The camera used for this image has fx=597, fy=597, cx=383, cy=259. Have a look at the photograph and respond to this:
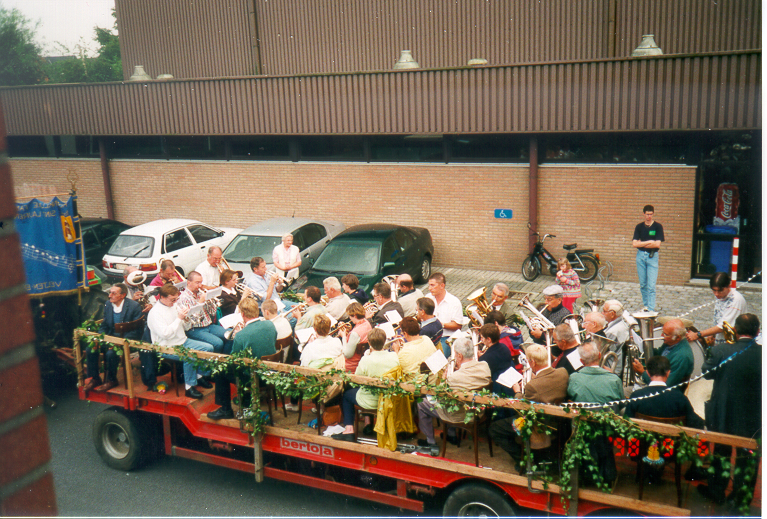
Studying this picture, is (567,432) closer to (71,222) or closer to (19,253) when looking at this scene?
(19,253)

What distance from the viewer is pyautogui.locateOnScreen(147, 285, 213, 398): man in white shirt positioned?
6.40m

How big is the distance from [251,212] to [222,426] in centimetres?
1090

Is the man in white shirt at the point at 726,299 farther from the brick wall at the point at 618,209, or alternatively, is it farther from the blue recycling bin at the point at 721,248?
the blue recycling bin at the point at 721,248

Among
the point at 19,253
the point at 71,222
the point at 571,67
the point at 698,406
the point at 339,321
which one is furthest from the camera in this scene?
the point at 571,67

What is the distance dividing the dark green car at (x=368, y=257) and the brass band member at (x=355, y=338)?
13.2ft

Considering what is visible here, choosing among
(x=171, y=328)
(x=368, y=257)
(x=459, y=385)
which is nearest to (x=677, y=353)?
(x=459, y=385)

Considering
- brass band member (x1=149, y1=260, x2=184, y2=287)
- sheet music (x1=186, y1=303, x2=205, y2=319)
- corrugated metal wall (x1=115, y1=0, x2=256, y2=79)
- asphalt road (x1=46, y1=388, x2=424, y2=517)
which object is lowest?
asphalt road (x1=46, y1=388, x2=424, y2=517)

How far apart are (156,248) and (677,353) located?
34.7 feet

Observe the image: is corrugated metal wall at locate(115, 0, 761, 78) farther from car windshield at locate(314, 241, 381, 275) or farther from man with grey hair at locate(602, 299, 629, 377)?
man with grey hair at locate(602, 299, 629, 377)

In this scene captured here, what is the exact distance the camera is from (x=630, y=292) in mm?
12078

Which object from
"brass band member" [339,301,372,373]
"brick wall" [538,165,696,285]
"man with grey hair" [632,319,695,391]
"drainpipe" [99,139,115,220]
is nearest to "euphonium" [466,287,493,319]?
"brass band member" [339,301,372,373]

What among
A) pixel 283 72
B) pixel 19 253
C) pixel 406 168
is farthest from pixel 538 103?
pixel 19 253

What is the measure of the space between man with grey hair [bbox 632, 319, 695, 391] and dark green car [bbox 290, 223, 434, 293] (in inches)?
225

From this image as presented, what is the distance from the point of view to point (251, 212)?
53.8 ft
